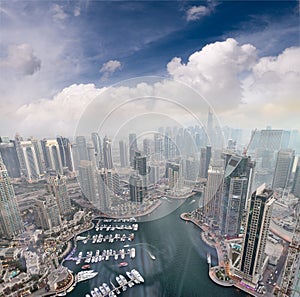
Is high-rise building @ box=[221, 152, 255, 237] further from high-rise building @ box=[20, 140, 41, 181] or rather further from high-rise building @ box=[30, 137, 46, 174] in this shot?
high-rise building @ box=[30, 137, 46, 174]

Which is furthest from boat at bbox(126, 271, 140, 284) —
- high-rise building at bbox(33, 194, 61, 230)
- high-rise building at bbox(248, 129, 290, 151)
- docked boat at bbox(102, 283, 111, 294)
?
high-rise building at bbox(248, 129, 290, 151)

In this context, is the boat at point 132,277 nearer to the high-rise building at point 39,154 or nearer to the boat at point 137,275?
the boat at point 137,275

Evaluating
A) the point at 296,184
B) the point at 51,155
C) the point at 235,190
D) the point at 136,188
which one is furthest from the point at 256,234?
the point at 51,155

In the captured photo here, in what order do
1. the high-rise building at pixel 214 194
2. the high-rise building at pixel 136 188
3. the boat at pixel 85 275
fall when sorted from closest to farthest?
the boat at pixel 85 275
the high-rise building at pixel 214 194
the high-rise building at pixel 136 188

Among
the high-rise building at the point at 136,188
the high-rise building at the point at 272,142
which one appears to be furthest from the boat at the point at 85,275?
the high-rise building at the point at 272,142

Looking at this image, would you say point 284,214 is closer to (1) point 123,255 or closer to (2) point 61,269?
(1) point 123,255

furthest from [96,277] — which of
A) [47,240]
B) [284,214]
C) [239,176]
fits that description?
[284,214]

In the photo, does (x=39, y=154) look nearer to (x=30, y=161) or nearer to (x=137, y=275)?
(x=30, y=161)
